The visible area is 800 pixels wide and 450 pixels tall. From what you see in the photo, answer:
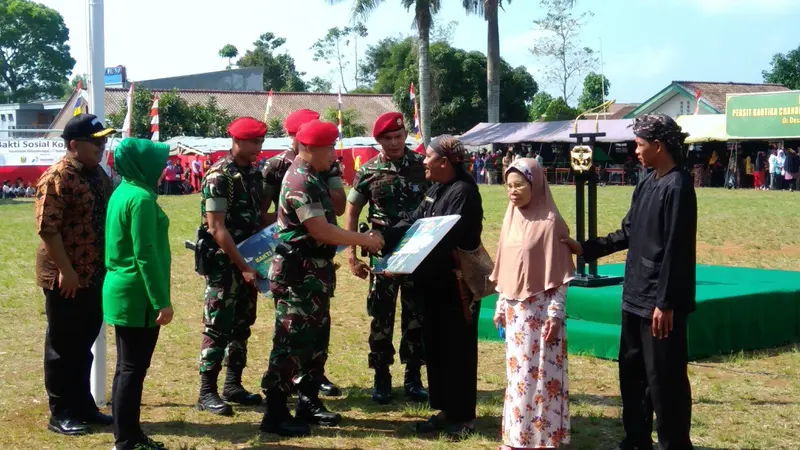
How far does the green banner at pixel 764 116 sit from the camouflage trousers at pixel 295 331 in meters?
31.6

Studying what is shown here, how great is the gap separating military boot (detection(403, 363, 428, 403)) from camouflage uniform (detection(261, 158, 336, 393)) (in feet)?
3.96

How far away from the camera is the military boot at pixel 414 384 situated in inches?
259

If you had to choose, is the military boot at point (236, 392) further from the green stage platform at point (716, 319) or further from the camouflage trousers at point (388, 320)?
the green stage platform at point (716, 319)

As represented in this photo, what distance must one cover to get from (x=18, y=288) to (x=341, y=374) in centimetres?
669

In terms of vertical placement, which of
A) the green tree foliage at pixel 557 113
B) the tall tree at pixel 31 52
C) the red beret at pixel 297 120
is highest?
the tall tree at pixel 31 52

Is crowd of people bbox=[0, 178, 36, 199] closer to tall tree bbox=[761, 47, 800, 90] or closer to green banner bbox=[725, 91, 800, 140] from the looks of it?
green banner bbox=[725, 91, 800, 140]

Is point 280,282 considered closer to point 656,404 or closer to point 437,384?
point 437,384

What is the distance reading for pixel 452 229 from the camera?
537 centimetres

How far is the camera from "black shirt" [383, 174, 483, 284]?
17.7 ft

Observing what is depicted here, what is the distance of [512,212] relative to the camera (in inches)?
200

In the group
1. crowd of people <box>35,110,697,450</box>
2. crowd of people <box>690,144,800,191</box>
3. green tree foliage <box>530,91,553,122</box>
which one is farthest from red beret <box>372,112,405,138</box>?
green tree foliage <box>530,91,553,122</box>

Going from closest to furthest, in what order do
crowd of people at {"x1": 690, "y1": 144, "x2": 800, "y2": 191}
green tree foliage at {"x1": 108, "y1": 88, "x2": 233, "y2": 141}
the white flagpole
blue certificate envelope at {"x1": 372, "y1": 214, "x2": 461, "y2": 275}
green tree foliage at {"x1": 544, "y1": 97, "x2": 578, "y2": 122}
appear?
blue certificate envelope at {"x1": 372, "y1": 214, "x2": 461, "y2": 275}
the white flagpole
crowd of people at {"x1": 690, "y1": 144, "x2": 800, "y2": 191}
green tree foliage at {"x1": 108, "y1": 88, "x2": 233, "y2": 141}
green tree foliage at {"x1": 544, "y1": 97, "x2": 578, "y2": 122}

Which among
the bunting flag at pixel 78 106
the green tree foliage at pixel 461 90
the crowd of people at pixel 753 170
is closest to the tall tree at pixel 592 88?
the green tree foliage at pixel 461 90

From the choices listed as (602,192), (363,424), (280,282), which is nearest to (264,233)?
(280,282)
